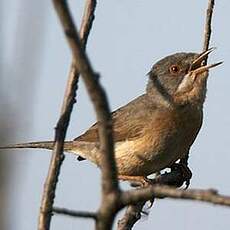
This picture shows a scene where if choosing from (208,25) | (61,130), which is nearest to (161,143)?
(208,25)

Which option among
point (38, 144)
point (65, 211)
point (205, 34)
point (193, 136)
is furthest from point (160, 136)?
point (65, 211)

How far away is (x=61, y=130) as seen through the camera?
3070 millimetres

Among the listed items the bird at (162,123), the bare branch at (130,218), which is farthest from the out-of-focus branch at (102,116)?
the bird at (162,123)

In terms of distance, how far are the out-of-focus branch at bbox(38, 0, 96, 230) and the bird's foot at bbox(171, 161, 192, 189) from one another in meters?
3.38

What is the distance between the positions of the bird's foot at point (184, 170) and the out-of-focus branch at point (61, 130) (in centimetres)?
338

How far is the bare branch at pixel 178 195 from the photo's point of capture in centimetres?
181

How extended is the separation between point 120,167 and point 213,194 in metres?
6.33

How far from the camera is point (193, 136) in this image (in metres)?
7.90

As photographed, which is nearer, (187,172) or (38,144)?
(187,172)

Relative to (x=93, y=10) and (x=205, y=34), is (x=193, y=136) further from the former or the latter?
(x=93, y=10)

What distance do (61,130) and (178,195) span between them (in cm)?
131

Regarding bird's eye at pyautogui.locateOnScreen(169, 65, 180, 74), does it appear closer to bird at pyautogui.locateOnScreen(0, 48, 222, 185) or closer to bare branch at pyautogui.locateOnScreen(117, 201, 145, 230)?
bird at pyautogui.locateOnScreen(0, 48, 222, 185)

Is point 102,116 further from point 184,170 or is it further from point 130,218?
point 184,170

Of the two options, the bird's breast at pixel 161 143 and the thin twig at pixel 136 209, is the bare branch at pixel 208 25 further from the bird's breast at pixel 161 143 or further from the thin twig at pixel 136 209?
the bird's breast at pixel 161 143
